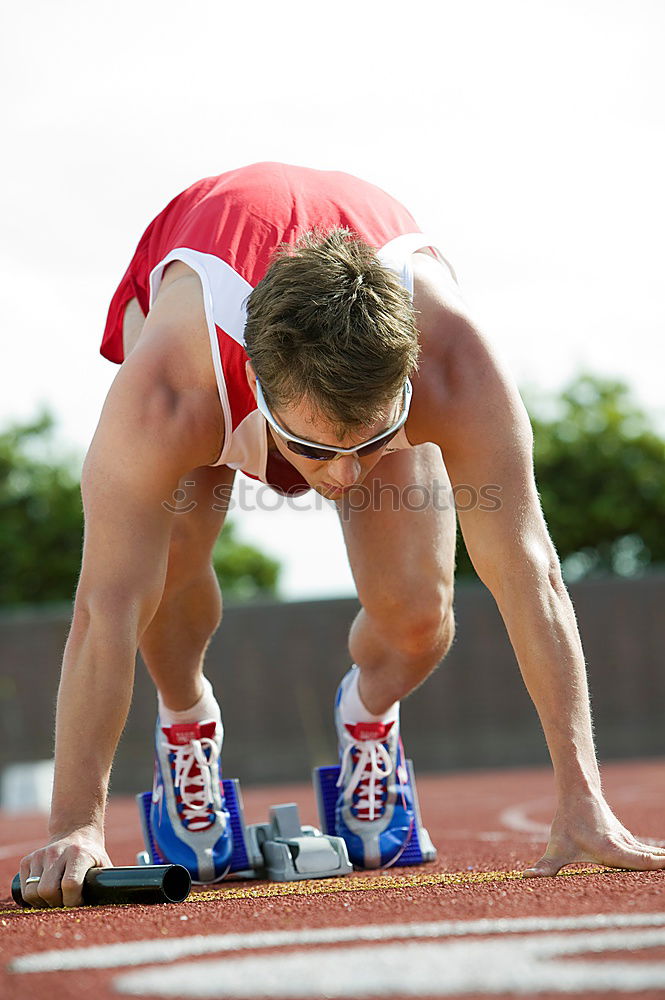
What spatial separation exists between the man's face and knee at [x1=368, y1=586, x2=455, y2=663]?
0.75 m

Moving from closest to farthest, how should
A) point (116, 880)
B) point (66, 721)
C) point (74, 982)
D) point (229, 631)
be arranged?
1. point (74, 982)
2. point (116, 880)
3. point (66, 721)
4. point (229, 631)

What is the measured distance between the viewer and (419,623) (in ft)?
12.2

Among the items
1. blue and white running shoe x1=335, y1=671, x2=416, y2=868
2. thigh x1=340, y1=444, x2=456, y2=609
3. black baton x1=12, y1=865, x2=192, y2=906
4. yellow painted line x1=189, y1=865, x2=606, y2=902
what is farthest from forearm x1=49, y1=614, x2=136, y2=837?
blue and white running shoe x1=335, y1=671, x2=416, y2=868

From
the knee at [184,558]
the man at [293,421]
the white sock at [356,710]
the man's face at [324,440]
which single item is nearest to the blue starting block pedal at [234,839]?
the white sock at [356,710]

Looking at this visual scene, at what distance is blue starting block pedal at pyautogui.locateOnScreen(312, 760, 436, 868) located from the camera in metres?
3.86

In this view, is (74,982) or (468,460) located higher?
(468,460)

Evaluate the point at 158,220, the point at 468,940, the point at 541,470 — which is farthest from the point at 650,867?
the point at 541,470

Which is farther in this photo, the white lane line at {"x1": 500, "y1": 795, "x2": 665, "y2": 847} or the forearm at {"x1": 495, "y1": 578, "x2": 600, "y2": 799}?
the white lane line at {"x1": 500, "y1": 795, "x2": 665, "y2": 847}

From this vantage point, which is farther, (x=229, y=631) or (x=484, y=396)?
(x=229, y=631)

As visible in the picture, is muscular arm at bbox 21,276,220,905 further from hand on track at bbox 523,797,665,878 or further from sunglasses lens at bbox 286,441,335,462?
hand on track at bbox 523,797,665,878

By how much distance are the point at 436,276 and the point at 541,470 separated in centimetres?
3123

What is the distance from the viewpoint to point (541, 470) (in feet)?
111

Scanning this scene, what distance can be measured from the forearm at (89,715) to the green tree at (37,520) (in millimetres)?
31230

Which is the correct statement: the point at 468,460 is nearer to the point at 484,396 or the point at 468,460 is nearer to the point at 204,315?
the point at 484,396
